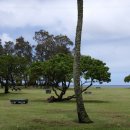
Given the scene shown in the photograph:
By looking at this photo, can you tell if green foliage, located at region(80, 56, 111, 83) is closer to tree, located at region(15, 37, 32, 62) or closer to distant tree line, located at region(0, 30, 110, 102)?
distant tree line, located at region(0, 30, 110, 102)

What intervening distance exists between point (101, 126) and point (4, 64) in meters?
47.6

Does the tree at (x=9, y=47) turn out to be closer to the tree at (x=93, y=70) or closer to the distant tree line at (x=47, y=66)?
the distant tree line at (x=47, y=66)

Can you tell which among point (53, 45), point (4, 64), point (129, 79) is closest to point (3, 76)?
point (4, 64)

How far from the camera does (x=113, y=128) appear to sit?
71.6 feet

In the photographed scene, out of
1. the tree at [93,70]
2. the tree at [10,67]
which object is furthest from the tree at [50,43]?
the tree at [93,70]

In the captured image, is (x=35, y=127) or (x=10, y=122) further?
(x=10, y=122)

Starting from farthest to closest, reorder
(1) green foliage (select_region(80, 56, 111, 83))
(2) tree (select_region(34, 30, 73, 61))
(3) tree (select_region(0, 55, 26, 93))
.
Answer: (2) tree (select_region(34, 30, 73, 61)) → (3) tree (select_region(0, 55, 26, 93)) → (1) green foliage (select_region(80, 56, 111, 83))

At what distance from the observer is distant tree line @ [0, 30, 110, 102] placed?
50.2m

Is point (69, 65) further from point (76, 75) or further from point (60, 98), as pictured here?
point (76, 75)

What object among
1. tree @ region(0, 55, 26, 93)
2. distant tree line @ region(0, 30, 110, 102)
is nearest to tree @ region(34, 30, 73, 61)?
distant tree line @ region(0, 30, 110, 102)

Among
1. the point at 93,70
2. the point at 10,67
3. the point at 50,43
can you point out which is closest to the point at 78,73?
the point at 93,70

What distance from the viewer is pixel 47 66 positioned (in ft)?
169

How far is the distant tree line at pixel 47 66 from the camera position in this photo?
50.2 m

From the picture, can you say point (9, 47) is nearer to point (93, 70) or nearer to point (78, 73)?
point (93, 70)
